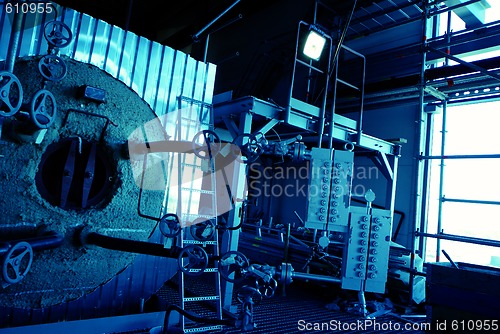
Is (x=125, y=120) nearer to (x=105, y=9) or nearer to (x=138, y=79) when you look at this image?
(x=138, y=79)

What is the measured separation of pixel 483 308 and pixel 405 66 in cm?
474

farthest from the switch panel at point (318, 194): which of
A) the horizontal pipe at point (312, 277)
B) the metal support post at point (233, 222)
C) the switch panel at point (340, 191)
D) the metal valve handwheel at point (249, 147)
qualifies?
the metal valve handwheel at point (249, 147)

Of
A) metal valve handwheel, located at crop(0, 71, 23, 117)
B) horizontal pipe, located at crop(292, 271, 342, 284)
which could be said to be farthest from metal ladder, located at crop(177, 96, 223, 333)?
metal valve handwheel, located at crop(0, 71, 23, 117)

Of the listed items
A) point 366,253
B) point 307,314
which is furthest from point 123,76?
point 366,253

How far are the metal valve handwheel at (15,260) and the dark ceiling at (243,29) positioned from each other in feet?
20.0

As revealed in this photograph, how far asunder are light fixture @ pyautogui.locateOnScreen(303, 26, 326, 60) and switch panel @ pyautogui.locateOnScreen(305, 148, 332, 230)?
6.00 ft

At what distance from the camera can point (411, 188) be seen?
669cm

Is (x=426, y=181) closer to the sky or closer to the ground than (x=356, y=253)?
closer to the sky

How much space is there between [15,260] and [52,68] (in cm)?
113

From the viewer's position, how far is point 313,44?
18.6 ft

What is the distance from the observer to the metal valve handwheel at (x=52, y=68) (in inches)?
79.4

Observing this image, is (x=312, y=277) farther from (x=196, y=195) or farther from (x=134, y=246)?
(x=134, y=246)

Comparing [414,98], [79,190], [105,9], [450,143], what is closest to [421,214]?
[450,143]

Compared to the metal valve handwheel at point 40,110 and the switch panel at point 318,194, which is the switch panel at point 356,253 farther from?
the metal valve handwheel at point 40,110
